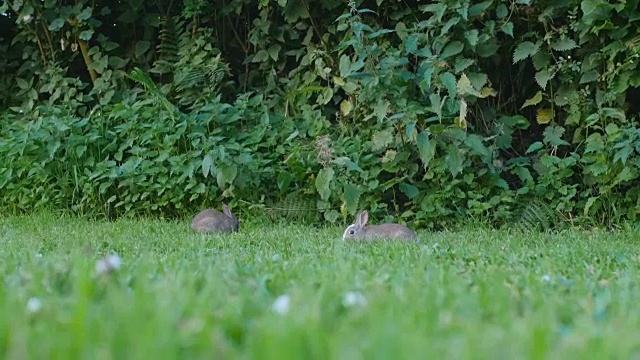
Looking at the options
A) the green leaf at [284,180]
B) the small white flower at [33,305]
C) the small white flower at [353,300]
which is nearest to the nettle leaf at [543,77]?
the green leaf at [284,180]

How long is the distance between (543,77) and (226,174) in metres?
2.65

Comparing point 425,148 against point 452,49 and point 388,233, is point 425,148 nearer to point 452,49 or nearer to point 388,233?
point 452,49

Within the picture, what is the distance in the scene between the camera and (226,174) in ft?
21.1

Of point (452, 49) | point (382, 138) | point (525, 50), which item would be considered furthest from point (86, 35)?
point (525, 50)

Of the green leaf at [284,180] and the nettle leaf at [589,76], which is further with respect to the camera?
the green leaf at [284,180]

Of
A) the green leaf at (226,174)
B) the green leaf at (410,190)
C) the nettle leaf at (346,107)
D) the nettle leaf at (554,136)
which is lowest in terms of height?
the green leaf at (410,190)

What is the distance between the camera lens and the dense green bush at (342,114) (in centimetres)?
607

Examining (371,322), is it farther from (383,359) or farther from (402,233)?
(402,233)

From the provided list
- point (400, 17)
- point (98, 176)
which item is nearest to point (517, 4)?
point (400, 17)

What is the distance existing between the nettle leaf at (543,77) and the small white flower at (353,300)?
4811 millimetres

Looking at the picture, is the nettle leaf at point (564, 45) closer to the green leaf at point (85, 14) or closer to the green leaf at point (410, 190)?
the green leaf at point (410, 190)

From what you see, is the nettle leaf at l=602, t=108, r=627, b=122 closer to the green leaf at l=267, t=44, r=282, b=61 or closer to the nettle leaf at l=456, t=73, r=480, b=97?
the nettle leaf at l=456, t=73, r=480, b=97

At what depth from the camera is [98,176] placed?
7.09 m

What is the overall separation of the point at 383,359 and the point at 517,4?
5803 millimetres
